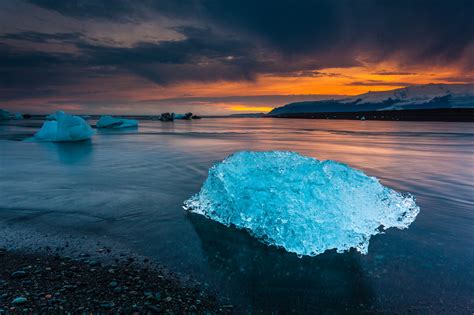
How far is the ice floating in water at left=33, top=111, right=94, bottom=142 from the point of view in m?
19.2

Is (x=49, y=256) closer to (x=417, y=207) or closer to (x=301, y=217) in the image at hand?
(x=301, y=217)

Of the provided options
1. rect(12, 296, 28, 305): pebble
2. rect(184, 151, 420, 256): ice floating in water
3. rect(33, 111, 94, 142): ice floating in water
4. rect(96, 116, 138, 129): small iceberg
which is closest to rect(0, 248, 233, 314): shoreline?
rect(12, 296, 28, 305): pebble

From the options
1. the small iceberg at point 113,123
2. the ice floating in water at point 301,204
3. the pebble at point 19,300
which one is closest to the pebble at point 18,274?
the pebble at point 19,300

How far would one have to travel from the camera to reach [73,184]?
726 centimetres

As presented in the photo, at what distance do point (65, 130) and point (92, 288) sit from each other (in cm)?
1957

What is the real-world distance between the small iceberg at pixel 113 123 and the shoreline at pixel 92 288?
116 ft

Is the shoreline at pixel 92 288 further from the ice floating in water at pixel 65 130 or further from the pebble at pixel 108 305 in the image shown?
the ice floating in water at pixel 65 130

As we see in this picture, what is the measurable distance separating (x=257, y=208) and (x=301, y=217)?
68 cm

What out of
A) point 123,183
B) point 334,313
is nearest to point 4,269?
point 334,313

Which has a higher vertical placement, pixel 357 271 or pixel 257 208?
pixel 257 208

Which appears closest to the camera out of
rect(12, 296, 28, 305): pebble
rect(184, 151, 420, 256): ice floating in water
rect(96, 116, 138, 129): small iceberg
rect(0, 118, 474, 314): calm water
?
rect(12, 296, 28, 305): pebble

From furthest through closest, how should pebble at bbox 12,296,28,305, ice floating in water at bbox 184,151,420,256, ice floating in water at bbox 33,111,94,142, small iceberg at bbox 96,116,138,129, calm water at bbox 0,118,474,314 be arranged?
small iceberg at bbox 96,116,138,129 < ice floating in water at bbox 33,111,94,142 < ice floating in water at bbox 184,151,420,256 < calm water at bbox 0,118,474,314 < pebble at bbox 12,296,28,305

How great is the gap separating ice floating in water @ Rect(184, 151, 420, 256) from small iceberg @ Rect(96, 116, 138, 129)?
34.2 metres

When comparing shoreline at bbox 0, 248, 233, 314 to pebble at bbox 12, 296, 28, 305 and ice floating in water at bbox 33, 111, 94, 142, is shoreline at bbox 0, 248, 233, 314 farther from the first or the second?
ice floating in water at bbox 33, 111, 94, 142
